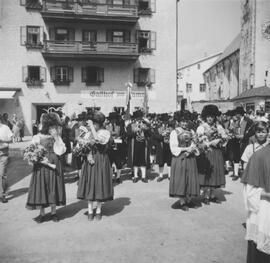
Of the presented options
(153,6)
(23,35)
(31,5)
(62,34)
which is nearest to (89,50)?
(62,34)

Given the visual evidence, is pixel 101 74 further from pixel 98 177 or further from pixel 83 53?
pixel 98 177

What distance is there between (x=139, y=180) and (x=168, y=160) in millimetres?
1112

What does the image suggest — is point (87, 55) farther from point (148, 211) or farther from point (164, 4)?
point (148, 211)

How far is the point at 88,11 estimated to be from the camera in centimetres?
2725

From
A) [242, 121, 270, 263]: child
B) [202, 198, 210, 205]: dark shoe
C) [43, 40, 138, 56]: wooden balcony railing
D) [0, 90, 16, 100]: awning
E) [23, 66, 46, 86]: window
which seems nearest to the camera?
[242, 121, 270, 263]: child

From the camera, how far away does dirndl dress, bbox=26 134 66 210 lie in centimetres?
609

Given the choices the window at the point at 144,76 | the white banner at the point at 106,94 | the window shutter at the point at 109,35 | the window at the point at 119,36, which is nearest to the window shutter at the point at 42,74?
the white banner at the point at 106,94

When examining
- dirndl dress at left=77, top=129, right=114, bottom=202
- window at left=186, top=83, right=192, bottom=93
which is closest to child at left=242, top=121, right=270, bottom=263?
dirndl dress at left=77, top=129, right=114, bottom=202

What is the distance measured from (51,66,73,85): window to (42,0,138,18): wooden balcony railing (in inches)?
168

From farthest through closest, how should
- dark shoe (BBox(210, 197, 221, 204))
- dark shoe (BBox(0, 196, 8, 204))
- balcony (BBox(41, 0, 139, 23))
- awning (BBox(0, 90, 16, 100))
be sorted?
balcony (BBox(41, 0, 139, 23)), awning (BBox(0, 90, 16, 100)), dark shoe (BBox(0, 196, 8, 204)), dark shoe (BBox(210, 197, 221, 204))

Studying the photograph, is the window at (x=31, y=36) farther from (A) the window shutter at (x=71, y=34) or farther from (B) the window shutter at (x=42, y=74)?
(A) the window shutter at (x=71, y=34)

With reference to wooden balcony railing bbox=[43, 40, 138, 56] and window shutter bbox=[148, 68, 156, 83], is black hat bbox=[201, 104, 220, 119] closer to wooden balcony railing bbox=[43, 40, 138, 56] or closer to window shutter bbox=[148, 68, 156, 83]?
wooden balcony railing bbox=[43, 40, 138, 56]

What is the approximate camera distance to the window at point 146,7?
28.8 metres

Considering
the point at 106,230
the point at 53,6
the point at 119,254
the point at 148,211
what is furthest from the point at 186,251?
the point at 53,6
